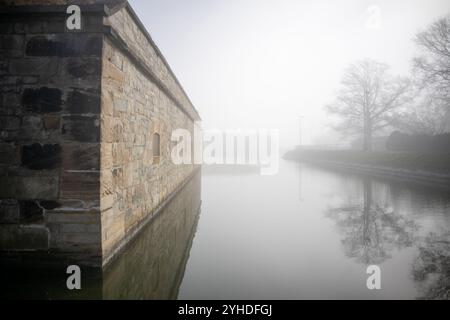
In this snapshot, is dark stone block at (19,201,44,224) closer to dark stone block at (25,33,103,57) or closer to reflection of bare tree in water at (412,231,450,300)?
dark stone block at (25,33,103,57)

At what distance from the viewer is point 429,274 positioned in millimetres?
2990

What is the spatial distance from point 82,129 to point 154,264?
200 cm

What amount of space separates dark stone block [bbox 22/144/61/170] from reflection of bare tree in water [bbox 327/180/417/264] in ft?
14.0

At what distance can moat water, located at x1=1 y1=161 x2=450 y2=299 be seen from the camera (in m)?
2.64

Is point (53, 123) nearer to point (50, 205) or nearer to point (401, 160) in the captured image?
point (50, 205)

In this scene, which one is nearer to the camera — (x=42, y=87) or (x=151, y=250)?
(x=42, y=87)

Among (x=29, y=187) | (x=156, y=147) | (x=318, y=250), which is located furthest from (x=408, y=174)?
(x=29, y=187)

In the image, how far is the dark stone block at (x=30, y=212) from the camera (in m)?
3.15

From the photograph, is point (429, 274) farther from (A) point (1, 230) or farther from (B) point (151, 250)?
(A) point (1, 230)

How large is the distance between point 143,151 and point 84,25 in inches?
92.0

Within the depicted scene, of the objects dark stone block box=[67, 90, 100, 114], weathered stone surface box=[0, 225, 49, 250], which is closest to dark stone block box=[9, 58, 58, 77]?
dark stone block box=[67, 90, 100, 114]
